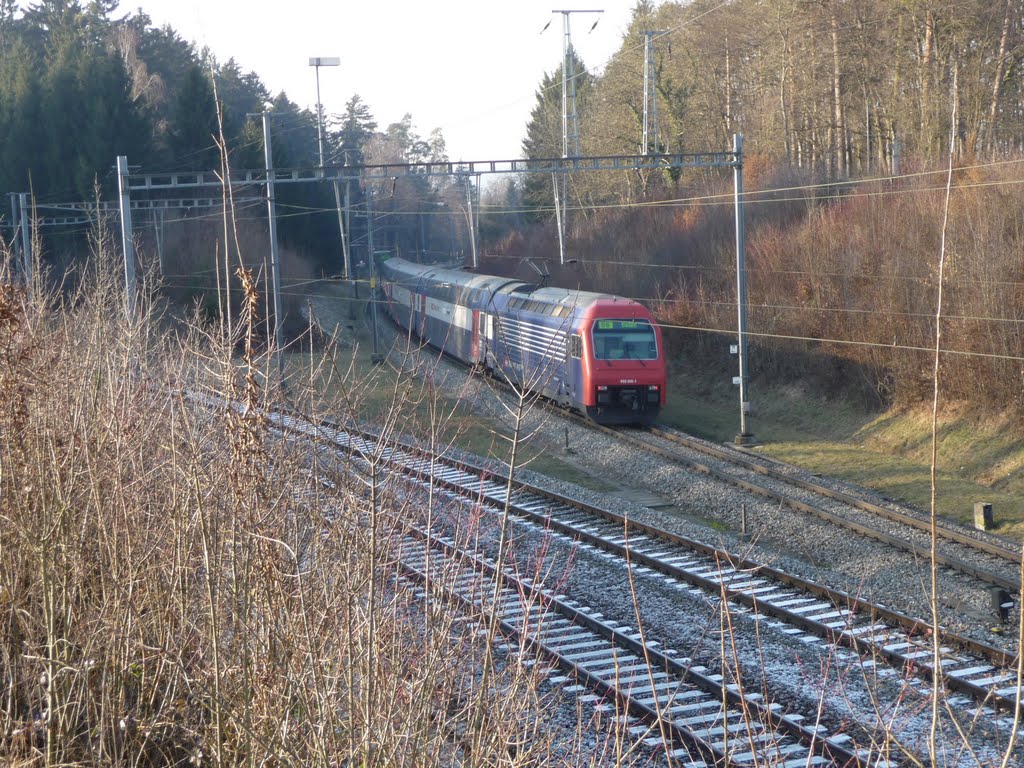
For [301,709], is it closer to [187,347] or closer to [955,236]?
[187,347]

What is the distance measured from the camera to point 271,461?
6.78m

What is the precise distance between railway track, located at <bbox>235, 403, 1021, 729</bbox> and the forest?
4.06 m

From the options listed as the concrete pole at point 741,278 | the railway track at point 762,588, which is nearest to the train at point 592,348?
the concrete pole at point 741,278

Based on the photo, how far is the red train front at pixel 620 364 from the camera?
22.2m

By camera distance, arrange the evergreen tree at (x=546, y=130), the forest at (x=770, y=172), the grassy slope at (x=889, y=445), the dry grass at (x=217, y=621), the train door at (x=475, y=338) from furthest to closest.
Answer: the evergreen tree at (x=546, y=130) < the train door at (x=475, y=338) < the forest at (x=770, y=172) < the grassy slope at (x=889, y=445) < the dry grass at (x=217, y=621)

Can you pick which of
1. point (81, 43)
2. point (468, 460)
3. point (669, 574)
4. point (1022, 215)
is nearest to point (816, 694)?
point (669, 574)

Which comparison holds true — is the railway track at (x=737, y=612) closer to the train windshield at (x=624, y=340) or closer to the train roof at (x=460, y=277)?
the train windshield at (x=624, y=340)

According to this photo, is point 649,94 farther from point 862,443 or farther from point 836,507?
point 836,507

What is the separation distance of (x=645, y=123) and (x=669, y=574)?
3002 cm


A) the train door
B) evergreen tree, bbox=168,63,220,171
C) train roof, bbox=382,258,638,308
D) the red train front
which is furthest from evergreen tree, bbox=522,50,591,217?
the red train front

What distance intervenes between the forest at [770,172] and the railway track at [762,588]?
406 cm

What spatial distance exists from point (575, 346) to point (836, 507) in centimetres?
800

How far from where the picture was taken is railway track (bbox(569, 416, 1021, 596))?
41.9ft

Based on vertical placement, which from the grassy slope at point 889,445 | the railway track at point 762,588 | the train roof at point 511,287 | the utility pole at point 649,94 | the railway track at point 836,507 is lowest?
the grassy slope at point 889,445
